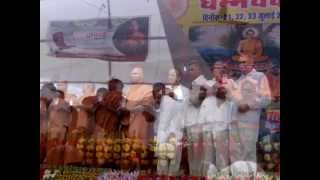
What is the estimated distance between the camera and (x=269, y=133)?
2.78 meters

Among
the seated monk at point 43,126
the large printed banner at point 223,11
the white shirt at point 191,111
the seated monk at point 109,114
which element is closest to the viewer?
the large printed banner at point 223,11

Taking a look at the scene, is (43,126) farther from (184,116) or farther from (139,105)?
(184,116)

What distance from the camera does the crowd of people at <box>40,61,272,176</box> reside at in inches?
111

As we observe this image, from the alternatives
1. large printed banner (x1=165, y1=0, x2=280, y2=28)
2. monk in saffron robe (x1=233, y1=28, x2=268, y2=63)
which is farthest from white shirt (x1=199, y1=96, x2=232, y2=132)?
large printed banner (x1=165, y1=0, x2=280, y2=28)

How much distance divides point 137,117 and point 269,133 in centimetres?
68

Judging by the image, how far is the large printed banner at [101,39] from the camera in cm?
297

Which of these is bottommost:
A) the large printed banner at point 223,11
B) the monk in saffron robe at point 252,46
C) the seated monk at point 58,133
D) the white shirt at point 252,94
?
the seated monk at point 58,133

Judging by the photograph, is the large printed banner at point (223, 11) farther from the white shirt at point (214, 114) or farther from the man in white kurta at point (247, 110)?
the white shirt at point (214, 114)

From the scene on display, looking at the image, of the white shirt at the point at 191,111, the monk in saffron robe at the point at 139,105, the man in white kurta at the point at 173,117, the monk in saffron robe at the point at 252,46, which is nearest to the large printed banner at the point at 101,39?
the monk in saffron robe at the point at 139,105

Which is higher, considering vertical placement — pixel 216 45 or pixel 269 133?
pixel 216 45

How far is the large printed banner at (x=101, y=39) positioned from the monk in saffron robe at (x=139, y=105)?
108mm
